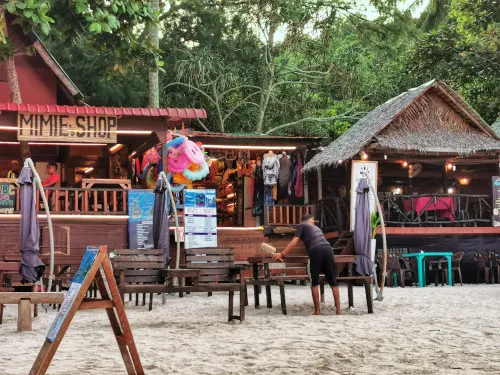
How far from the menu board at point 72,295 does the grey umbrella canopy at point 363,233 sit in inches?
322

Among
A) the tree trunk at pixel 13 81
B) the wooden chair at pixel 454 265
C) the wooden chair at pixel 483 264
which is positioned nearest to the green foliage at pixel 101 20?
the tree trunk at pixel 13 81

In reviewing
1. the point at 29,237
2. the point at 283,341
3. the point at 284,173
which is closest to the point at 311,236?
the point at 283,341

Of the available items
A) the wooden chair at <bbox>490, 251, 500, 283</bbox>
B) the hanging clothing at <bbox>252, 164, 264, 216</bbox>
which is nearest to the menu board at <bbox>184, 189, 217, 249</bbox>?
the hanging clothing at <bbox>252, 164, 264, 216</bbox>

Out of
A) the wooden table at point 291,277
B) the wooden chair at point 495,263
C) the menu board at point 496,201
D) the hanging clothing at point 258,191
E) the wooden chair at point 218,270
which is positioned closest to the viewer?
the wooden chair at point 218,270

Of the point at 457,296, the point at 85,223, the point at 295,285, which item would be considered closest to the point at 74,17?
the point at 85,223

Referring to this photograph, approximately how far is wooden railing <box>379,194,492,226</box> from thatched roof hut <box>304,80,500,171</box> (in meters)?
1.17

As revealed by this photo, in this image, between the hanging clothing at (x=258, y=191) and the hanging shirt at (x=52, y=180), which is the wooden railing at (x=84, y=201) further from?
the hanging clothing at (x=258, y=191)

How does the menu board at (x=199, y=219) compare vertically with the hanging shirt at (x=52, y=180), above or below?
below

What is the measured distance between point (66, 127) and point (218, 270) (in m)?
8.10

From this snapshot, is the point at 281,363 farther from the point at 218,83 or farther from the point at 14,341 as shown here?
the point at 218,83

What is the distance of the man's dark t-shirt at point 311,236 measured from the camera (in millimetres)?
12828

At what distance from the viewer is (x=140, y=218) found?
19609mm

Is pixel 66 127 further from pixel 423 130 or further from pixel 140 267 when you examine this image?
pixel 423 130

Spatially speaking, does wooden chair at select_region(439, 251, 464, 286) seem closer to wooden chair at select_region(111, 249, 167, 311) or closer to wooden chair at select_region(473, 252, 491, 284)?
wooden chair at select_region(473, 252, 491, 284)
